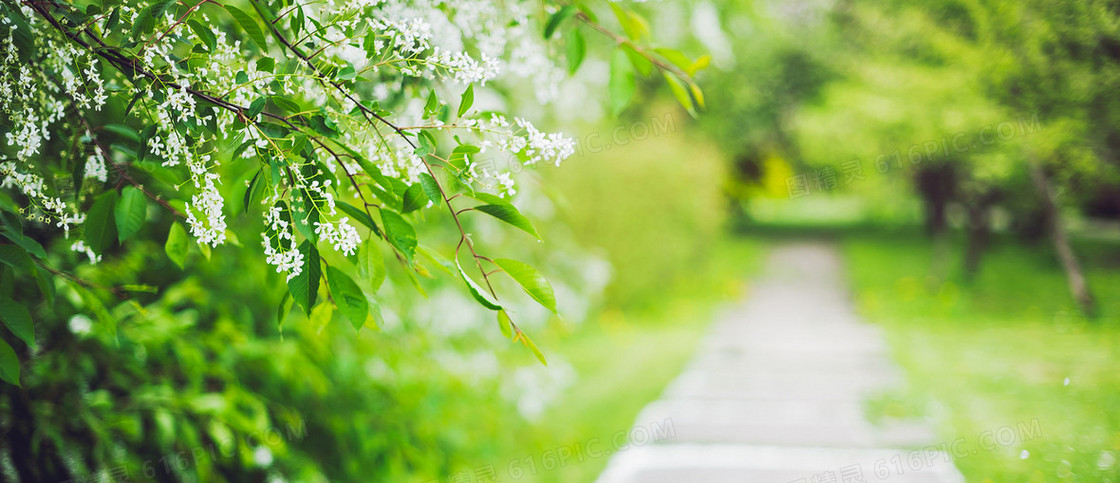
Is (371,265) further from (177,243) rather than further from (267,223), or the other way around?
(177,243)

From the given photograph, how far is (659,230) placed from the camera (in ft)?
35.3

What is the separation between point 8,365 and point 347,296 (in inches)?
28.3

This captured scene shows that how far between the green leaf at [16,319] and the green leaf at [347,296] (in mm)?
631

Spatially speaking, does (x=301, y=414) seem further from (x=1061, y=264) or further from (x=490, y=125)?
(x=1061, y=264)

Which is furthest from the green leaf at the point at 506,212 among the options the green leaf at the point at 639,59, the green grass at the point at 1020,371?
the green grass at the point at 1020,371

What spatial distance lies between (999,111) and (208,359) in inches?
Result: 146

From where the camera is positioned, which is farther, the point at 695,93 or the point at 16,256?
the point at 695,93

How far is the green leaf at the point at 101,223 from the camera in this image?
1.19 m

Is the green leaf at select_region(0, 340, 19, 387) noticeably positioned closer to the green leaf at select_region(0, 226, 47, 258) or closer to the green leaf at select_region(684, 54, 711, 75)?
the green leaf at select_region(0, 226, 47, 258)

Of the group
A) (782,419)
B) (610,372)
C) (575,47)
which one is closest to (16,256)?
(575,47)

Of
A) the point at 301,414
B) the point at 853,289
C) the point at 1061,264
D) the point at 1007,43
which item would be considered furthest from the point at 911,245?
the point at 301,414

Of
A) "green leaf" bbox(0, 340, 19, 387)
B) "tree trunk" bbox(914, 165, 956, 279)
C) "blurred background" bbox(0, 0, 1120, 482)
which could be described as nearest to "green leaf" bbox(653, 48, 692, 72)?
"blurred background" bbox(0, 0, 1120, 482)

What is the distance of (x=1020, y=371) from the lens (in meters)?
3.17

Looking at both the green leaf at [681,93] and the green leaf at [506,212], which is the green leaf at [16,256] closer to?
the green leaf at [506,212]
